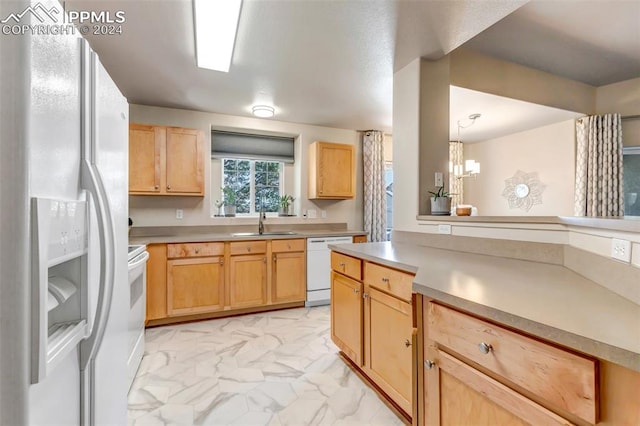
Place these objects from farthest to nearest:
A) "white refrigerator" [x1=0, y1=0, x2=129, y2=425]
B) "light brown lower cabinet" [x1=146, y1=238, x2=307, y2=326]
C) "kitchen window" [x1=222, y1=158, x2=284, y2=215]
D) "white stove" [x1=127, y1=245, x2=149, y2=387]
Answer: "kitchen window" [x1=222, y1=158, x2=284, y2=215], "light brown lower cabinet" [x1=146, y1=238, x2=307, y2=326], "white stove" [x1=127, y1=245, x2=149, y2=387], "white refrigerator" [x1=0, y1=0, x2=129, y2=425]

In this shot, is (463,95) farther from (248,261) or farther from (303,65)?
(248,261)

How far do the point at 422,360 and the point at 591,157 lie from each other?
12.6 ft

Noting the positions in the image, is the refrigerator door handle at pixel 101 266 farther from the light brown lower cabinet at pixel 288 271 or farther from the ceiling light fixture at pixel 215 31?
the light brown lower cabinet at pixel 288 271

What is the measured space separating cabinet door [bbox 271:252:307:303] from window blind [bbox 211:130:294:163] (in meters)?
1.48

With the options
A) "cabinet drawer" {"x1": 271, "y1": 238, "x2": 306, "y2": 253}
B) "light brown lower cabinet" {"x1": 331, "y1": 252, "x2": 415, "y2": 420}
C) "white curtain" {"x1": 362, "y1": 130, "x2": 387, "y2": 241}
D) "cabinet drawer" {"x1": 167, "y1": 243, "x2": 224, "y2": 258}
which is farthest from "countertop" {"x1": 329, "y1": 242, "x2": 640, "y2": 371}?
"white curtain" {"x1": 362, "y1": 130, "x2": 387, "y2": 241}

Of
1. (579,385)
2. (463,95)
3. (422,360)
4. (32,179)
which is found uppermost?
(463,95)

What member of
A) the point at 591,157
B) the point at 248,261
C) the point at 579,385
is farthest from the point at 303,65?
the point at 591,157

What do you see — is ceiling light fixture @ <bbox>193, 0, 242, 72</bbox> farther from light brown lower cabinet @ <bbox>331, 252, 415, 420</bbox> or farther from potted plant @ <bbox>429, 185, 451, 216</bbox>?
potted plant @ <bbox>429, 185, 451, 216</bbox>

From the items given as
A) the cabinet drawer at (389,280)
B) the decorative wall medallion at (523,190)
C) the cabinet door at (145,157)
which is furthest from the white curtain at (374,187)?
the cabinet door at (145,157)

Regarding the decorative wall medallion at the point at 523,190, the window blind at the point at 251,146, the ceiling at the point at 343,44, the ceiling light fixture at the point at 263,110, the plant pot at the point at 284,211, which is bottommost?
the plant pot at the point at 284,211

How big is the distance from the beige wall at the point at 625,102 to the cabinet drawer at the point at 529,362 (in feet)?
13.0

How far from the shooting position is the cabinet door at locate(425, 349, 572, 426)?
80 centimetres

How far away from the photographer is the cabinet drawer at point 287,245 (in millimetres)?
3451

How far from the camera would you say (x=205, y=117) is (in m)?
3.63
